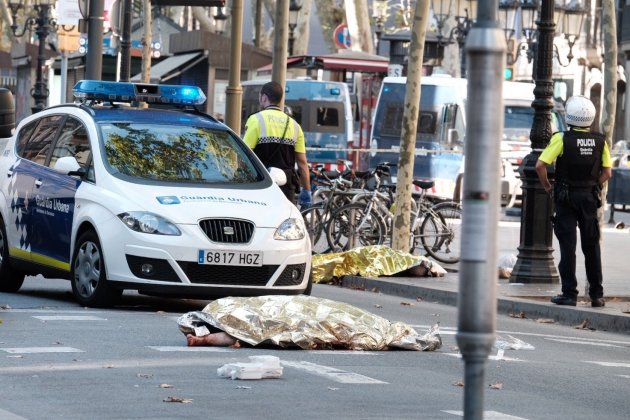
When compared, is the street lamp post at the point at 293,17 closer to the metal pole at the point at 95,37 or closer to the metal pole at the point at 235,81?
the metal pole at the point at 95,37

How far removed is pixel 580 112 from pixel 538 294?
224cm

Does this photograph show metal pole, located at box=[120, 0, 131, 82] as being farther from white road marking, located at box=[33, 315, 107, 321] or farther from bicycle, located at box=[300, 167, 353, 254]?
white road marking, located at box=[33, 315, 107, 321]

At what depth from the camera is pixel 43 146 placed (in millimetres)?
15180

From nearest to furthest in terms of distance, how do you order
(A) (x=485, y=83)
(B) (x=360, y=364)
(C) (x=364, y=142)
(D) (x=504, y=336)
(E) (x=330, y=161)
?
1. (A) (x=485, y=83)
2. (B) (x=360, y=364)
3. (D) (x=504, y=336)
4. (E) (x=330, y=161)
5. (C) (x=364, y=142)

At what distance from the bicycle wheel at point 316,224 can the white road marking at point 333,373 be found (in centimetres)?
1080

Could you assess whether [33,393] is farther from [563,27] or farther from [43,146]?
[563,27]

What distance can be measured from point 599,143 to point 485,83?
1010 centimetres

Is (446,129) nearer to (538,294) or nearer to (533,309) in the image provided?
(538,294)

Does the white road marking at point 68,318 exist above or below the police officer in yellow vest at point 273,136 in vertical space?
below

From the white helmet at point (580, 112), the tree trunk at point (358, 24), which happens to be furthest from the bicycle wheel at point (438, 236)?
the tree trunk at point (358, 24)

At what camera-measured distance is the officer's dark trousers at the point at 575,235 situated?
15.4m

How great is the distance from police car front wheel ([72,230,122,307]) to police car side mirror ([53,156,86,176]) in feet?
1.95

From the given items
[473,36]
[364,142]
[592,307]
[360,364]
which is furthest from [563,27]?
[473,36]

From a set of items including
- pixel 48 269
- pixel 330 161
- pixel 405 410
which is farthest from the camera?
pixel 330 161
